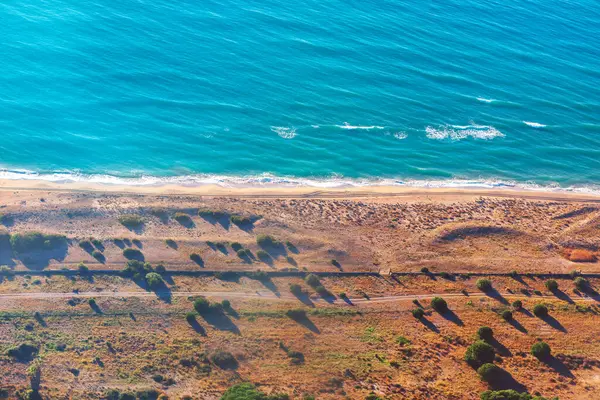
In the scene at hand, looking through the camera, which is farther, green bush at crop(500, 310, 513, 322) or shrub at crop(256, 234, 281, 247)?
shrub at crop(256, 234, 281, 247)

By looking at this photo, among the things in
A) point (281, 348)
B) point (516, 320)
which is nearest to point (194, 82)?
point (281, 348)

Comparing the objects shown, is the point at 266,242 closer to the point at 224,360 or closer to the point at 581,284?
the point at 224,360

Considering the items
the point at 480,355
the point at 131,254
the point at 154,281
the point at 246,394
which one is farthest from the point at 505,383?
the point at 131,254

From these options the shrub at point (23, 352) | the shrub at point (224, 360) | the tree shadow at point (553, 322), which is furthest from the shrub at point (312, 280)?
the shrub at point (23, 352)

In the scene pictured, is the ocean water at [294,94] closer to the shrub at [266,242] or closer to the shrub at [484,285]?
the shrub at [266,242]

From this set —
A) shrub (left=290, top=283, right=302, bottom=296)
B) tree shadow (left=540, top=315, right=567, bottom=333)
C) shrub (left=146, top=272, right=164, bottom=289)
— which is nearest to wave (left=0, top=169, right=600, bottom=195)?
shrub (left=146, top=272, right=164, bottom=289)

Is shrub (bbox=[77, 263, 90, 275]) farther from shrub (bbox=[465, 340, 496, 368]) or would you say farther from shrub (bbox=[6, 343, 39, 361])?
shrub (bbox=[465, 340, 496, 368])
